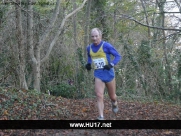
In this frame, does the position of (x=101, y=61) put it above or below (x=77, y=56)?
below

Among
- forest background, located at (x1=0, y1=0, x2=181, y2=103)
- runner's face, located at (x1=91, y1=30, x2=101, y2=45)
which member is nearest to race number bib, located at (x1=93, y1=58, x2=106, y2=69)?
runner's face, located at (x1=91, y1=30, x2=101, y2=45)

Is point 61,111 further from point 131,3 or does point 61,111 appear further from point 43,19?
point 131,3

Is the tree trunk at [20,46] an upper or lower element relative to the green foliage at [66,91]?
upper

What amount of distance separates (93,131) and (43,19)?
1047 centimetres

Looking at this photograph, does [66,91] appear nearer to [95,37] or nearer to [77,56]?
→ [77,56]

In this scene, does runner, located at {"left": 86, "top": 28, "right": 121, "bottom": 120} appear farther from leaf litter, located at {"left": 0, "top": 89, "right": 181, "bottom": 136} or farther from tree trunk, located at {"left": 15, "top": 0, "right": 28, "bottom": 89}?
tree trunk, located at {"left": 15, "top": 0, "right": 28, "bottom": 89}

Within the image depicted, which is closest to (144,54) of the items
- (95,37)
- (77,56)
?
(77,56)

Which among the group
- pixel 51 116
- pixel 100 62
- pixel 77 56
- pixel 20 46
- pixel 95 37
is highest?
pixel 20 46

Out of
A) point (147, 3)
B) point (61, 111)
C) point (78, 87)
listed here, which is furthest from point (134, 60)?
point (61, 111)

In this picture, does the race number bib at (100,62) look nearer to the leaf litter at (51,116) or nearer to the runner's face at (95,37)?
the runner's face at (95,37)

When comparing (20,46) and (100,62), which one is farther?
(20,46)

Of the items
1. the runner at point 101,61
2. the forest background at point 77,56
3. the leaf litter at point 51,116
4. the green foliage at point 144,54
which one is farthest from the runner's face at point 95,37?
the green foliage at point 144,54

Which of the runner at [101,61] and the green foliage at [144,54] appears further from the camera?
the green foliage at [144,54]

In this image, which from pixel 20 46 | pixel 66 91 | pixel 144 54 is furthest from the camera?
pixel 144 54
